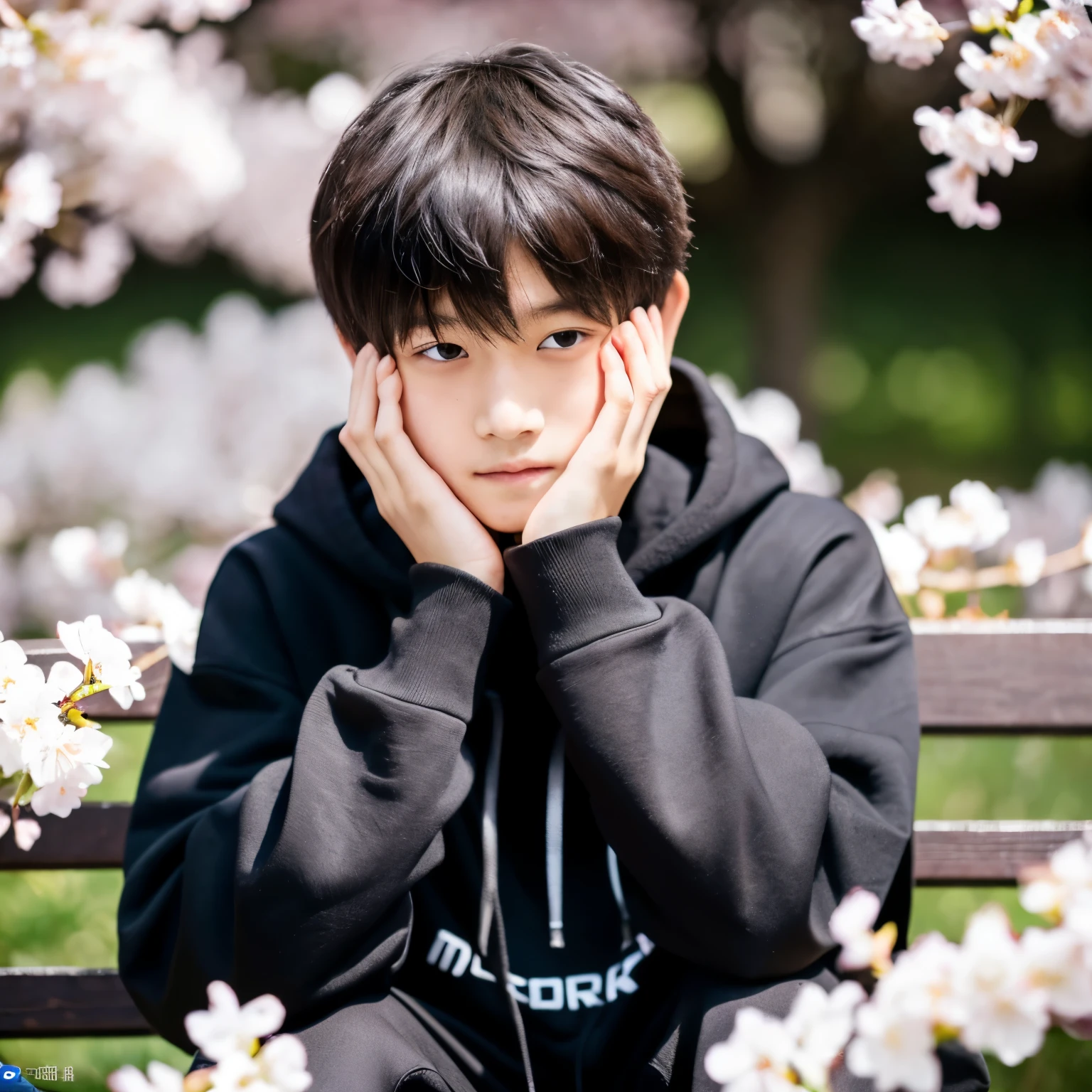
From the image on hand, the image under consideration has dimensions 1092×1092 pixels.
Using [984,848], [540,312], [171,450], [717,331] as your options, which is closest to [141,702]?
[540,312]

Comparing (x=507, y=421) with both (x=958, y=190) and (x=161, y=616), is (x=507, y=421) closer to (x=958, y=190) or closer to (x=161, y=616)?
(x=958, y=190)

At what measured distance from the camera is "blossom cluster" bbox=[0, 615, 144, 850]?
117cm

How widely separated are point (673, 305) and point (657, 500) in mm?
261

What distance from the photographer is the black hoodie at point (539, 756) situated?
1.25 m

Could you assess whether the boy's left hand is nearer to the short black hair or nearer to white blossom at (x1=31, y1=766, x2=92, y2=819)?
the short black hair

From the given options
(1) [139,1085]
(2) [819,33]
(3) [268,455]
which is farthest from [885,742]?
(2) [819,33]

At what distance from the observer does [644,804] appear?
1227 mm

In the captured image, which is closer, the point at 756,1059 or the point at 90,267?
the point at 756,1059

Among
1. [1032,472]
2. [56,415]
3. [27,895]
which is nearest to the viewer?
[27,895]

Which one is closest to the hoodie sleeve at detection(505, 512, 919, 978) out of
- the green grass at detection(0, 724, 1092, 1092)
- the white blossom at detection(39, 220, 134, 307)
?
the green grass at detection(0, 724, 1092, 1092)

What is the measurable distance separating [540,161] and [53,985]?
1.45m

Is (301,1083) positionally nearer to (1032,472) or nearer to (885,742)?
(885,742)

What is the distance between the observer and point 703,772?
1.25 meters

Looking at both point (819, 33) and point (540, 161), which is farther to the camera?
point (819, 33)
